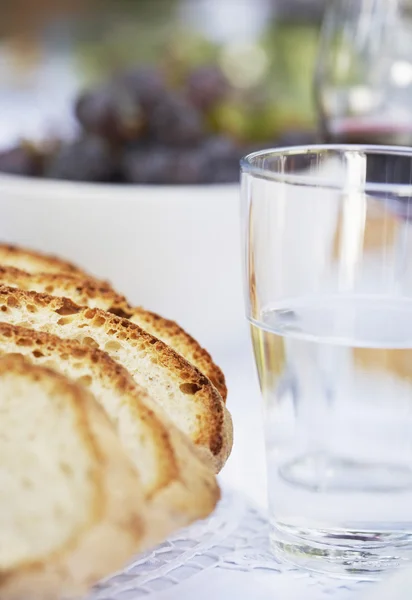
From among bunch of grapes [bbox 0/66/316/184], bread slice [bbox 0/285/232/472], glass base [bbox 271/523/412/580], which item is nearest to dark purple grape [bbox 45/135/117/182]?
bunch of grapes [bbox 0/66/316/184]

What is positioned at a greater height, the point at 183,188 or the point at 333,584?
the point at 183,188

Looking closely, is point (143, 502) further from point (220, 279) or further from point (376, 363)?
point (220, 279)

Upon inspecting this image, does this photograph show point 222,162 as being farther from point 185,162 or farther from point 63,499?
point 63,499

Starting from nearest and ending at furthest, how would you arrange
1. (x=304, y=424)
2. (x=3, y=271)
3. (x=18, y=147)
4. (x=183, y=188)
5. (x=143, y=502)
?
(x=143, y=502) → (x=304, y=424) → (x=3, y=271) → (x=183, y=188) → (x=18, y=147)

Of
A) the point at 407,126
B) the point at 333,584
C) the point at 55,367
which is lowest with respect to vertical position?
the point at 333,584

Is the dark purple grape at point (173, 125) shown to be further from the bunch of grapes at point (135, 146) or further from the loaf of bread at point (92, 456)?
the loaf of bread at point (92, 456)

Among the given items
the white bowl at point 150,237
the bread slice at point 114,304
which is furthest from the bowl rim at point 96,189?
the bread slice at point 114,304

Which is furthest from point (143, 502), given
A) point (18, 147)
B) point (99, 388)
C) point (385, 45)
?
point (385, 45)

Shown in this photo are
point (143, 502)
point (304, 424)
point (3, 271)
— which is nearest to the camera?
point (143, 502)

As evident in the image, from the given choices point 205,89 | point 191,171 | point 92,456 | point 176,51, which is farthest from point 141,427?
point 176,51
